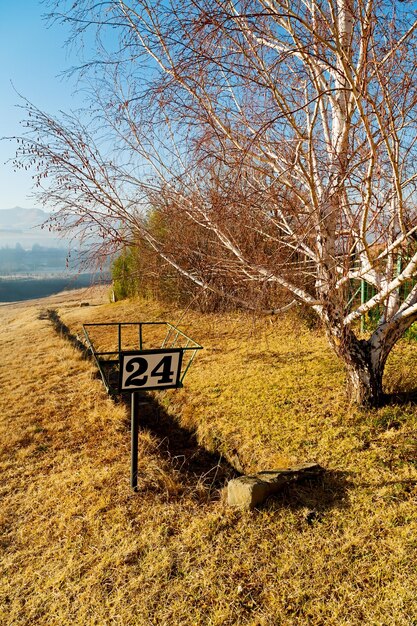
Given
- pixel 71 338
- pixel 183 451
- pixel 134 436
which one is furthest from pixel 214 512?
pixel 71 338

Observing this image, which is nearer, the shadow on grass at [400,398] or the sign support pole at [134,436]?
the sign support pole at [134,436]

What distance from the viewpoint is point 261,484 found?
10.8ft

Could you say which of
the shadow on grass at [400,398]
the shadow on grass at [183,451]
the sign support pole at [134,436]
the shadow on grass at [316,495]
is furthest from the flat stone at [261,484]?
the shadow on grass at [400,398]

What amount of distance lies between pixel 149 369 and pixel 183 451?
6.51ft

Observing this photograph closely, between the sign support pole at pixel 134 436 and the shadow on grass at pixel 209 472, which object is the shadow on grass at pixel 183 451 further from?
the sign support pole at pixel 134 436

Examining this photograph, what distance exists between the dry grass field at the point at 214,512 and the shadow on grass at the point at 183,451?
24 millimetres

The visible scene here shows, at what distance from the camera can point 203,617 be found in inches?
93.0

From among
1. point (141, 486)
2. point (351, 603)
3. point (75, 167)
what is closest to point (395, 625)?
point (351, 603)

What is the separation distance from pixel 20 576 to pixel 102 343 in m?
7.88

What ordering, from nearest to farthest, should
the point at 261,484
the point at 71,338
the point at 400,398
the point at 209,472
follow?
Answer: 1. the point at 261,484
2. the point at 209,472
3. the point at 400,398
4. the point at 71,338

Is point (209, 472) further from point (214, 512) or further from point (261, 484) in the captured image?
point (261, 484)

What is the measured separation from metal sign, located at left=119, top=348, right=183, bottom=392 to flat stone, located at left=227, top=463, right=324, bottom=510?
99 cm

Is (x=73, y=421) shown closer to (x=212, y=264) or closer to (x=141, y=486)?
(x=141, y=486)

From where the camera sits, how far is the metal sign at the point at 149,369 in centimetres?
324
